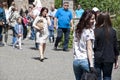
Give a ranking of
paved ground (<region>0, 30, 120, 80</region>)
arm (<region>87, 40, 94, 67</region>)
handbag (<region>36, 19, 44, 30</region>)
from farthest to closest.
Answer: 1. handbag (<region>36, 19, 44, 30</region>)
2. paved ground (<region>0, 30, 120, 80</region>)
3. arm (<region>87, 40, 94, 67</region>)

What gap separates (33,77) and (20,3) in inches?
1151

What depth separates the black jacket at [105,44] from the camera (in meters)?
10.3

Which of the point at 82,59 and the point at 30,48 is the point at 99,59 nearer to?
the point at 82,59

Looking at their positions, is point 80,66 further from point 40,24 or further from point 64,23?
point 64,23

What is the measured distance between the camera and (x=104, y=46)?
406 inches

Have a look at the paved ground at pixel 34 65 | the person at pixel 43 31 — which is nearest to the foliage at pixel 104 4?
the paved ground at pixel 34 65

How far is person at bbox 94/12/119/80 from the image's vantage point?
33.6 ft

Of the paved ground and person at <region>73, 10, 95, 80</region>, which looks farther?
the paved ground

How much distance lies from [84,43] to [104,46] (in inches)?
32.8

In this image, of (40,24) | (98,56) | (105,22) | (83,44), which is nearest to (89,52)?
(83,44)

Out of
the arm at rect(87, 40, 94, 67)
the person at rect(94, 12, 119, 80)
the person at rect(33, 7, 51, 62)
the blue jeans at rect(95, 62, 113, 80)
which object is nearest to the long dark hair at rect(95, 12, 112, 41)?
the person at rect(94, 12, 119, 80)

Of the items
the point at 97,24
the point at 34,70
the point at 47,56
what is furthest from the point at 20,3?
the point at 97,24

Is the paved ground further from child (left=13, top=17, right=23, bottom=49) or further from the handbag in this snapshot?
the handbag

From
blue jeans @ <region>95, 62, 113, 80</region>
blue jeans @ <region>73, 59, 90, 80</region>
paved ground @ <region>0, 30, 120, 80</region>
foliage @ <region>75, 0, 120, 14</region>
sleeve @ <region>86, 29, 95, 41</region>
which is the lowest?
paved ground @ <region>0, 30, 120, 80</region>
